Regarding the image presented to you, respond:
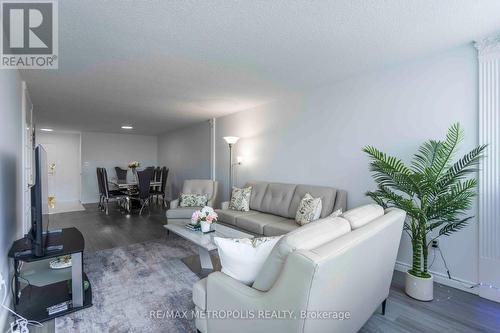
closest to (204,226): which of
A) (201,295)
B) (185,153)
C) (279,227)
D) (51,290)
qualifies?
(279,227)

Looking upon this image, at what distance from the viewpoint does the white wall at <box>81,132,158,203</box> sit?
25.3 feet

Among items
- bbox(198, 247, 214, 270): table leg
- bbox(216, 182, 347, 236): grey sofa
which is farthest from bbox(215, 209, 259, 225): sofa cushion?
bbox(198, 247, 214, 270): table leg

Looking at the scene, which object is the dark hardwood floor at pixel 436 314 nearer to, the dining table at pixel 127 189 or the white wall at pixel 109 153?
the dining table at pixel 127 189

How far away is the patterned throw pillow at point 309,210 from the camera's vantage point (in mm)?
3082

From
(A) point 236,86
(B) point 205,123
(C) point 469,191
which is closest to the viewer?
(C) point 469,191

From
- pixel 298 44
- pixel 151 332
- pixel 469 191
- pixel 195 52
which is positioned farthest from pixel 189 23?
pixel 469 191

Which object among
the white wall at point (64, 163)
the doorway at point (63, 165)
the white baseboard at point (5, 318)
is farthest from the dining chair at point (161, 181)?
the white baseboard at point (5, 318)

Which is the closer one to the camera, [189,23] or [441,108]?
[189,23]

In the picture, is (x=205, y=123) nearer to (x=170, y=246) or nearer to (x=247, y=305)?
(x=170, y=246)

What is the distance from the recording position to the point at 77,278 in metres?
1.98

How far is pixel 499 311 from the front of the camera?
6.60ft

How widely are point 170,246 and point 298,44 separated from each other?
3.19 metres

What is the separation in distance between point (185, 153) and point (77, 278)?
17.4 feet

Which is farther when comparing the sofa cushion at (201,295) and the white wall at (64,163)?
the white wall at (64,163)
